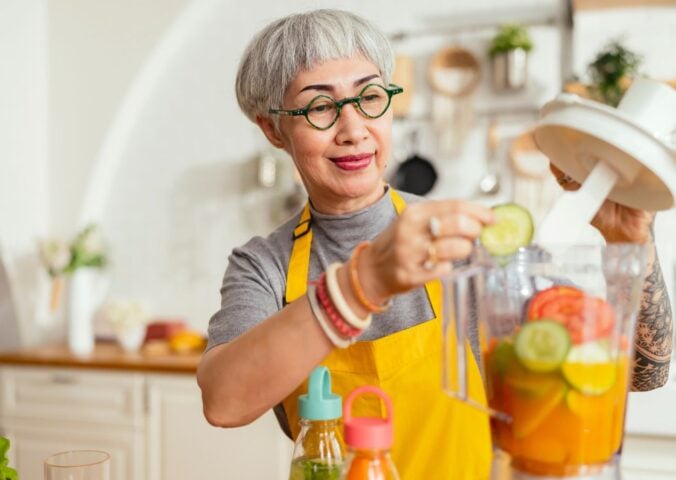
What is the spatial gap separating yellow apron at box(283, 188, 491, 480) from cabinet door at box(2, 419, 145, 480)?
5.82 feet

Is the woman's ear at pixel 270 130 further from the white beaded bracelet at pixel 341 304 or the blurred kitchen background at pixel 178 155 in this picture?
the blurred kitchen background at pixel 178 155

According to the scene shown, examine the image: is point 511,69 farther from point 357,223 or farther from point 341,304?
point 341,304

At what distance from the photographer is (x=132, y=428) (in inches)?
110

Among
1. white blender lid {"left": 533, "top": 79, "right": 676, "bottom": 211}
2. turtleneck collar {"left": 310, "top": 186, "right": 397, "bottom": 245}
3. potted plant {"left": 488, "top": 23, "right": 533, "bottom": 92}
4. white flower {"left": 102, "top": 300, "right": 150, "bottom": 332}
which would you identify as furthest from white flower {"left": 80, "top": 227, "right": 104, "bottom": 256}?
white blender lid {"left": 533, "top": 79, "right": 676, "bottom": 211}

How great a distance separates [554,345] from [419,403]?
537 mm

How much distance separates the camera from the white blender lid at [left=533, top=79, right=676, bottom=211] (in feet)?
2.36

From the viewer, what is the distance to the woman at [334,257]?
0.95 metres

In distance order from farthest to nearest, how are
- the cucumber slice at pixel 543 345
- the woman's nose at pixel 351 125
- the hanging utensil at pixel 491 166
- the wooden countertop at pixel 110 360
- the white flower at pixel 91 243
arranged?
the white flower at pixel 91 243 → the hanging utensil at pixel 491 166 → the wooden countertop at pixel 110 360 → the woman's nose at pixel 351 125 → the cucumber slice at pixel 543 345

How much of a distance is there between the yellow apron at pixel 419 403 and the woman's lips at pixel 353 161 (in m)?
0.21

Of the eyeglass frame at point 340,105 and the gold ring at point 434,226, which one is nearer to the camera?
the gold ring at point 434,226

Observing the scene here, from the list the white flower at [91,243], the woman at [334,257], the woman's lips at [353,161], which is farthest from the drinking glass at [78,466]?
the white flower at [91,243]

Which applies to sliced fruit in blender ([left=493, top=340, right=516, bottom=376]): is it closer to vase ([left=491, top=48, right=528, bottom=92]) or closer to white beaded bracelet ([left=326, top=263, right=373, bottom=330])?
white beaded bracelet ([left=326, top=263, right=373, bottom=330])

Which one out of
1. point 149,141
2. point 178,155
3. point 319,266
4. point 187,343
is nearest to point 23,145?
point 149,141

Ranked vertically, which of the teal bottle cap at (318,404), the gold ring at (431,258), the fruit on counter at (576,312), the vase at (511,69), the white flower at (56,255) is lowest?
the teal bottle cap at (318,404)
